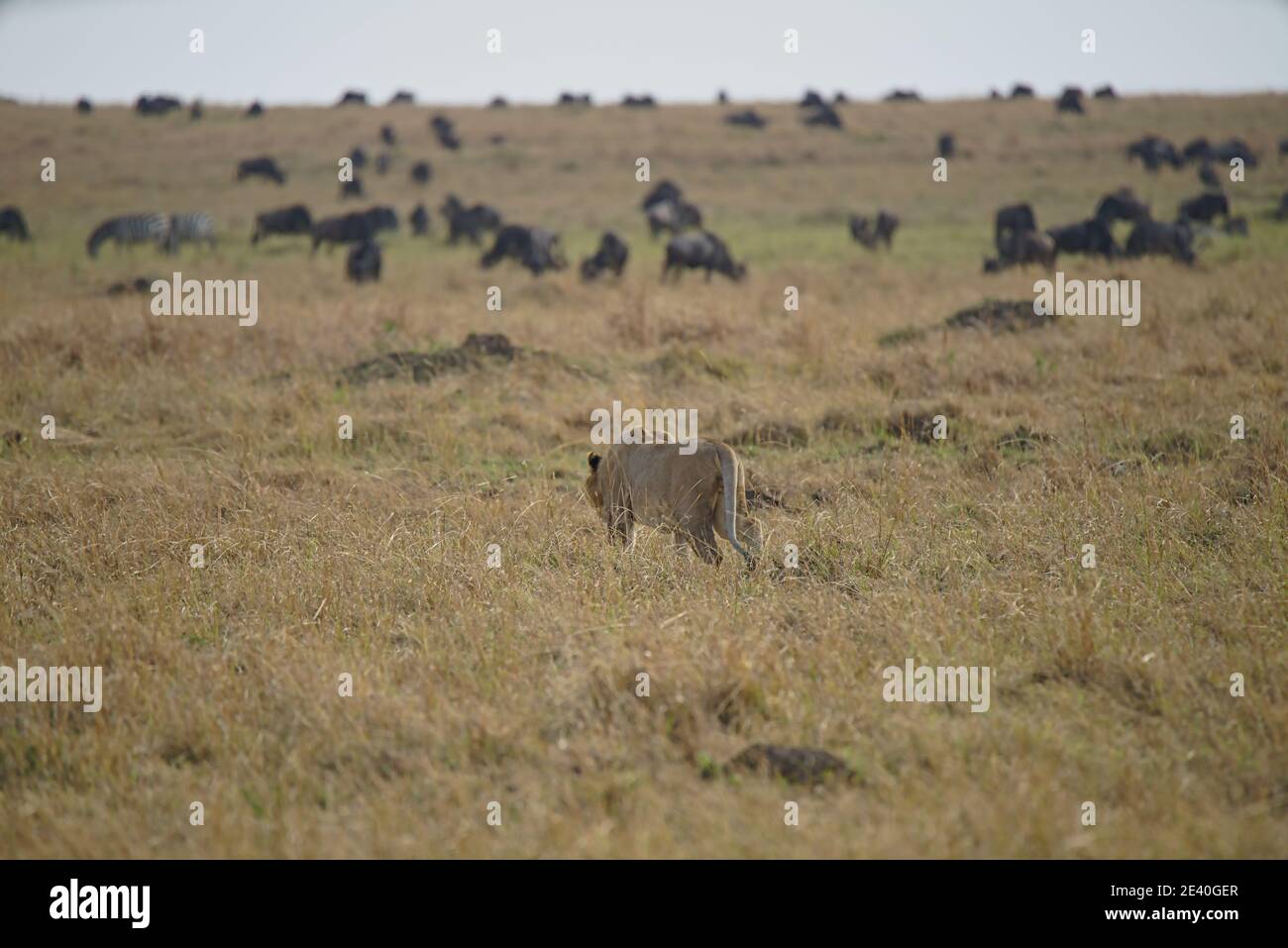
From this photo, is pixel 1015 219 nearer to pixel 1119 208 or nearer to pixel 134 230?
pixel 1119 208

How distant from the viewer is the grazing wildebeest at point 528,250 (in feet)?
72.6

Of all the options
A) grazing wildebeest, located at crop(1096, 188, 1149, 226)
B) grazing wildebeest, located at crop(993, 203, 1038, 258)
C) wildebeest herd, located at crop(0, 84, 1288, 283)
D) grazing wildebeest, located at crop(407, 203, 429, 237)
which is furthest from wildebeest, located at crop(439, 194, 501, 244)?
grazing wildebeest, located at crop(1096, 188, 1149, 226)

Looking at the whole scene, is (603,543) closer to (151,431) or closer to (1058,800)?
(1058,800)

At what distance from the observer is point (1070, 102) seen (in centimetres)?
4494

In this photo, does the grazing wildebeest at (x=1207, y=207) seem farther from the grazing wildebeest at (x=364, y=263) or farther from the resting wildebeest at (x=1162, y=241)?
the grazing wildebeest at (x=364, y=263)

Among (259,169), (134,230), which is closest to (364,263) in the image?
(134,230)

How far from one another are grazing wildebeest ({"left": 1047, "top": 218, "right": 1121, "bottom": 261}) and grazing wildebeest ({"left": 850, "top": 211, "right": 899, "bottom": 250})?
4074 millimetres

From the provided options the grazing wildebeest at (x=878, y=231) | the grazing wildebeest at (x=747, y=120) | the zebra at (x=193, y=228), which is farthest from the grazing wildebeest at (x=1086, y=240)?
the grazing wildebeest at (x=747, y=120)

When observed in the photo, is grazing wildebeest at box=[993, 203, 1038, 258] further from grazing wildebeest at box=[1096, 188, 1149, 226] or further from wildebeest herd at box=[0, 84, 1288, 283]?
grazing wildebeest at box=[1096, 188, 1149, 226]

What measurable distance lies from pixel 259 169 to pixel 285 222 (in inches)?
391

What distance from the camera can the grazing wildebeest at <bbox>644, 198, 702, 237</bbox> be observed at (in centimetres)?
2761

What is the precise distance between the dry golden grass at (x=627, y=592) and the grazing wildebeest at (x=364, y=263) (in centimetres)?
551

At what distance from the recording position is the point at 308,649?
4.93 metres

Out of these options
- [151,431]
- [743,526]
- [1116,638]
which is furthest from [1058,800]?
[151,431]
